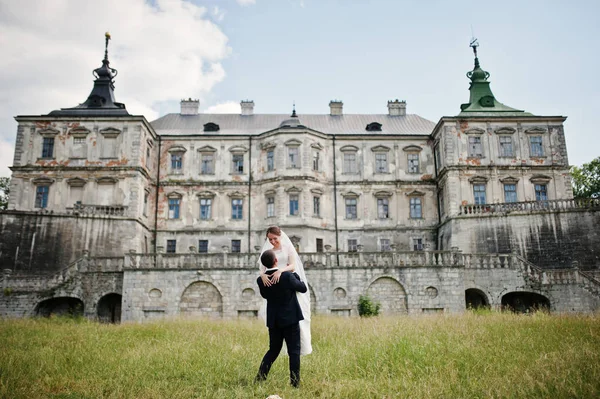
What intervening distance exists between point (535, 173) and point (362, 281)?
16.4 m

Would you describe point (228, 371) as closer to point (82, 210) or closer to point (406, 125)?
point (82, 210)

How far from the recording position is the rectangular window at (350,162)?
35.0 meters

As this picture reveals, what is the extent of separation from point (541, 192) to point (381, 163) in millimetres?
11004

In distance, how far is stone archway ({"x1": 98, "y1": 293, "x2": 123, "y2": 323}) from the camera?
24.9 meters

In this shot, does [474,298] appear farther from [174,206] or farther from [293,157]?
[174,206]

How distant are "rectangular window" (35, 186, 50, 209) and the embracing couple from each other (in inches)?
1140

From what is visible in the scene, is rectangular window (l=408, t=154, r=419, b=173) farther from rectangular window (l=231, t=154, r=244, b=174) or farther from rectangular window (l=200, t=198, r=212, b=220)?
rectangular window (l=200, t=198, r=212, b=220)

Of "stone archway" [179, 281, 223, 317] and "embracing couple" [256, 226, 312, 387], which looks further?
Result: "stone archway" [179, 281, 223, 317]

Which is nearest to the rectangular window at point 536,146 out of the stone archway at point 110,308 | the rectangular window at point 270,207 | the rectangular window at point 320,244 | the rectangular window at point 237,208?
the rectangular window at point 320,244

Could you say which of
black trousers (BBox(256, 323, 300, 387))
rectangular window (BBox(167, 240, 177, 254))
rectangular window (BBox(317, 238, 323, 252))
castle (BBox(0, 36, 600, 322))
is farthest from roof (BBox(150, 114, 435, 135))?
black trousers (BBox(256, 323, 300, 387))

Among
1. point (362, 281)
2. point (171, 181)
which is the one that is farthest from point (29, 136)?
point (362, 281)

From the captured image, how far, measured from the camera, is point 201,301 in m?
23.4

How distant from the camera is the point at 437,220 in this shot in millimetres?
33906

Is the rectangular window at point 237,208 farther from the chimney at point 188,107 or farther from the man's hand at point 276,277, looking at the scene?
the man's hand at point 276,277
